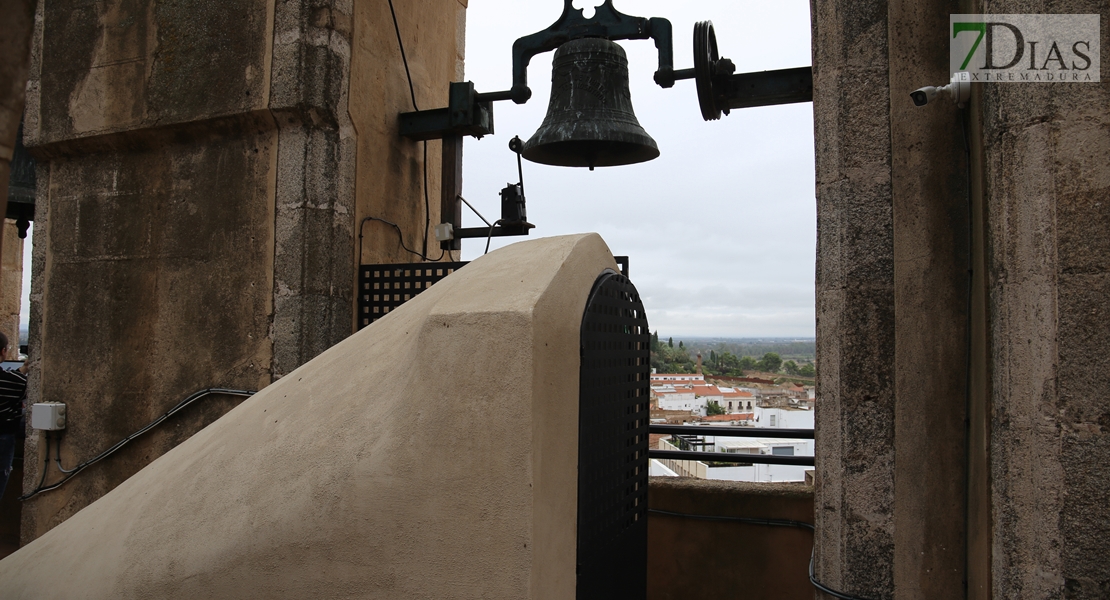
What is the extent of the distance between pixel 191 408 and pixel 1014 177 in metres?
4.44

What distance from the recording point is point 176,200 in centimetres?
475

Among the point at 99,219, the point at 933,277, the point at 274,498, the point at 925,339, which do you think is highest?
the point at 99,219

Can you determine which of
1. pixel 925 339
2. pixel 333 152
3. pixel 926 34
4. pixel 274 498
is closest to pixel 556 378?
pixel 274 498

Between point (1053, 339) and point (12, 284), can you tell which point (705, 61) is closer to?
point (1053, 339)

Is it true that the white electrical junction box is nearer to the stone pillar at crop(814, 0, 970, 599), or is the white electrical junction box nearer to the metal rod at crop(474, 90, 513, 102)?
the metal rod at crop(474, 90, 513, 102)

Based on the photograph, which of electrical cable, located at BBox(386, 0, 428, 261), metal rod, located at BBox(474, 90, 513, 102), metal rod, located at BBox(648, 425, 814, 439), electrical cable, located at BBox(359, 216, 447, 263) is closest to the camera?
metal rod, located at BBox(648, 425, 814, 439)

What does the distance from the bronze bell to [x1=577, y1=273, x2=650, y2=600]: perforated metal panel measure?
5.20ft

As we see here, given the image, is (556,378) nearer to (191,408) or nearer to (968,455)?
(968,455)

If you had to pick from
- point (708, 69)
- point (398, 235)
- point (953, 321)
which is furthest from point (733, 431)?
point (398, 235)

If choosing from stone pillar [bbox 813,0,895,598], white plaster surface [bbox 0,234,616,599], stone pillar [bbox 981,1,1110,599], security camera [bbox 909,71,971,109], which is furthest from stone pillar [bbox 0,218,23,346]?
stone pillar [bbox 981,1,1110,599]

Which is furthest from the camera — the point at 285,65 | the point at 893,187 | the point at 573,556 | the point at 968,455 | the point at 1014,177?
the point at 285,65

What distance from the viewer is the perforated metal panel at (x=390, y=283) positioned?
179 inches

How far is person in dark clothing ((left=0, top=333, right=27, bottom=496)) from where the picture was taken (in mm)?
4852

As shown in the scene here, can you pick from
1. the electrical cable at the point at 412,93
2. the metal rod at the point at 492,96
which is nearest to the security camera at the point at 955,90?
the metal rod at the point at 492,96
